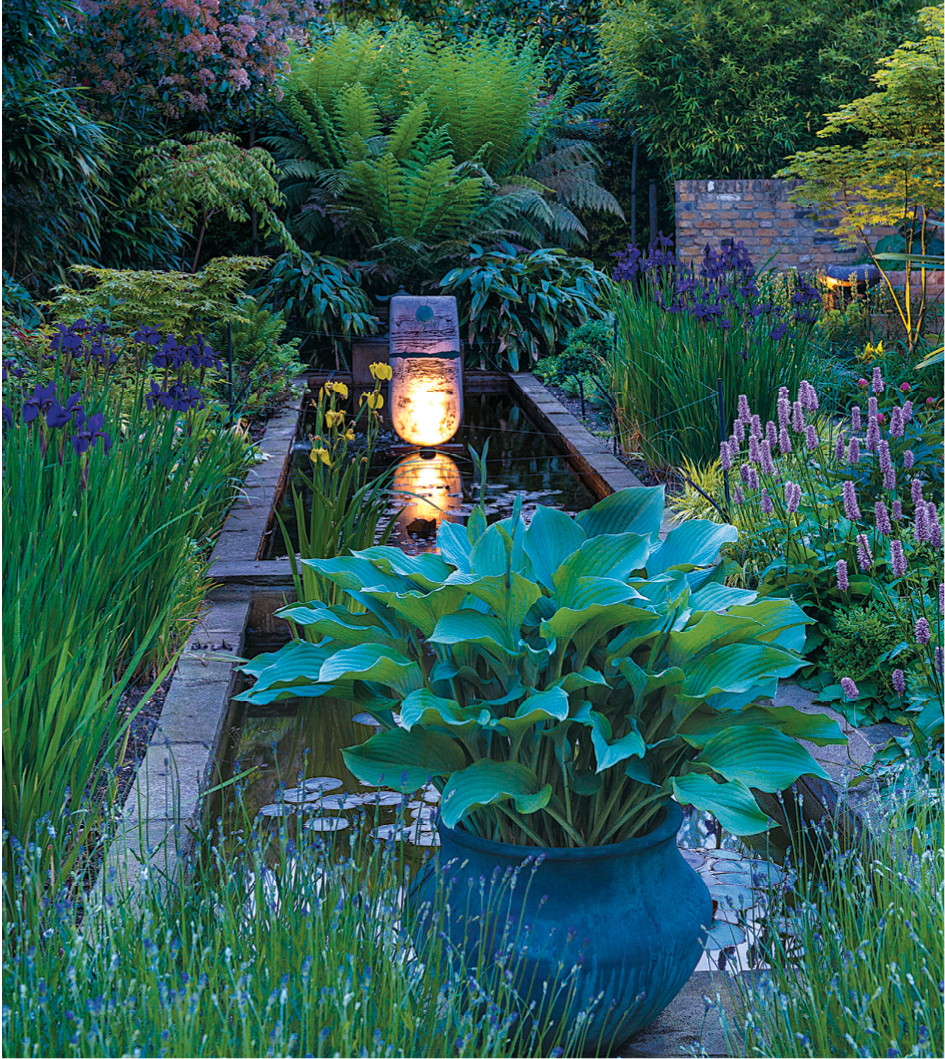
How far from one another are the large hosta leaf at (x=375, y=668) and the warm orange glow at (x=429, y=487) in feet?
10.3

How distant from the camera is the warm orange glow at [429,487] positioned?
17.0 feet

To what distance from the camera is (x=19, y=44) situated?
7059mm

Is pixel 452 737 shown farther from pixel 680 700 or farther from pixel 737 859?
pixel 737 859

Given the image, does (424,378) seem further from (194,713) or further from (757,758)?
(757,758)

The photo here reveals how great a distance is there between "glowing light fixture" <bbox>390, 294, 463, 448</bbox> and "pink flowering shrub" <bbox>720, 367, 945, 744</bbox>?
303cm

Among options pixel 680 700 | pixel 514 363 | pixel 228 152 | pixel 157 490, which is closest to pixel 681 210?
pixel 514 363

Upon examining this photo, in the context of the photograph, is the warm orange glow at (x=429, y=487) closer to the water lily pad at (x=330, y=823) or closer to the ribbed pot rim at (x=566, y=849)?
the water lily pad at (x=330, y=823)

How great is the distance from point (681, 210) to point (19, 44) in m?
6.71

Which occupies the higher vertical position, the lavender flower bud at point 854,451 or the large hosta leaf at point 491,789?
the lavender flower bud at point 854,451

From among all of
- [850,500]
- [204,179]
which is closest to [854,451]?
[850,500]

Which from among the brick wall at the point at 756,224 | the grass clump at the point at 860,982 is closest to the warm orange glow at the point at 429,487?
the grass clump at the point at 860,982

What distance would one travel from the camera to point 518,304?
1040cm

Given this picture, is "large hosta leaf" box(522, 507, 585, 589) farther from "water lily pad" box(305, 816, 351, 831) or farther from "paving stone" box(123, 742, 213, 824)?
"water lily pad" box(305, 816, 351, 831)

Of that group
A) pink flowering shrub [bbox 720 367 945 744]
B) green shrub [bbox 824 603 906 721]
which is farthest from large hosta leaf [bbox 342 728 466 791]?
green shrub [bbox 824 603 906 721]
